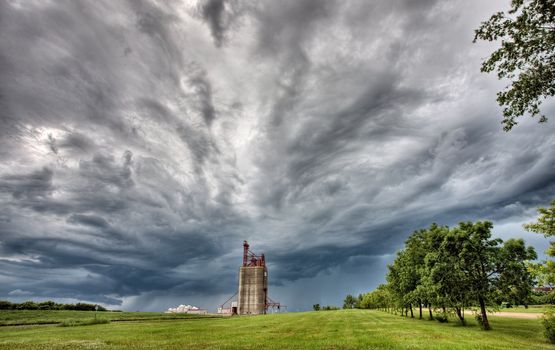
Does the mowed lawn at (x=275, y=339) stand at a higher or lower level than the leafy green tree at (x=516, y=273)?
lower

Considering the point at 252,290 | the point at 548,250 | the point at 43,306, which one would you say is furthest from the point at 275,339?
the point at 252,290

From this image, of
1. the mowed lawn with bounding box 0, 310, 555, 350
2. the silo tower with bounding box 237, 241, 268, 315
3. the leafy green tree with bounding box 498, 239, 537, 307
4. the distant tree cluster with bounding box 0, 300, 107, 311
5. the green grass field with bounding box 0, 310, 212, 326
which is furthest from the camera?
the silo tower with bounding box 237, 241, 268, 315

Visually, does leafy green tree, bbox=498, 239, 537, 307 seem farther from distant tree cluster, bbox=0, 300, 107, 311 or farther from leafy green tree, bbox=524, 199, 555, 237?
distant tree cluster, bbox=0, 300, 107, 311

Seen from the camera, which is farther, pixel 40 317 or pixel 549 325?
pixel 40 317

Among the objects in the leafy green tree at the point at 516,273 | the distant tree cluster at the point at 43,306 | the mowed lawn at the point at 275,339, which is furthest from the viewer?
the distant tree cluster at the point at 43,306

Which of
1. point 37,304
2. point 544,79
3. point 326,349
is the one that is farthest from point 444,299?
point 37,304

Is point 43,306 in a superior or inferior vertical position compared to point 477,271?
inferior

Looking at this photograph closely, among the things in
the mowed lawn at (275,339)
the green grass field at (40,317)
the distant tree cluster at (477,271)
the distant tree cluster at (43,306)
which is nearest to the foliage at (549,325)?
the mowed lawn at (275,339)

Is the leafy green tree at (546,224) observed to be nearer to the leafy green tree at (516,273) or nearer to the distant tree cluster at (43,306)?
the leafy green tree at (516,273)

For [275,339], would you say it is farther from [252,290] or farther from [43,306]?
[252,290]

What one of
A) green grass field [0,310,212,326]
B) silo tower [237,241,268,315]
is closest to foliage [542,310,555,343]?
green grass field [0,310,212,326]

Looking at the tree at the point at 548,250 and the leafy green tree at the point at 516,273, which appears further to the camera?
the leafy green tree at the point at 516,273

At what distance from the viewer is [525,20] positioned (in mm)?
15500

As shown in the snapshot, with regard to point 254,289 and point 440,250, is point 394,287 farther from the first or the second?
point 254,289
